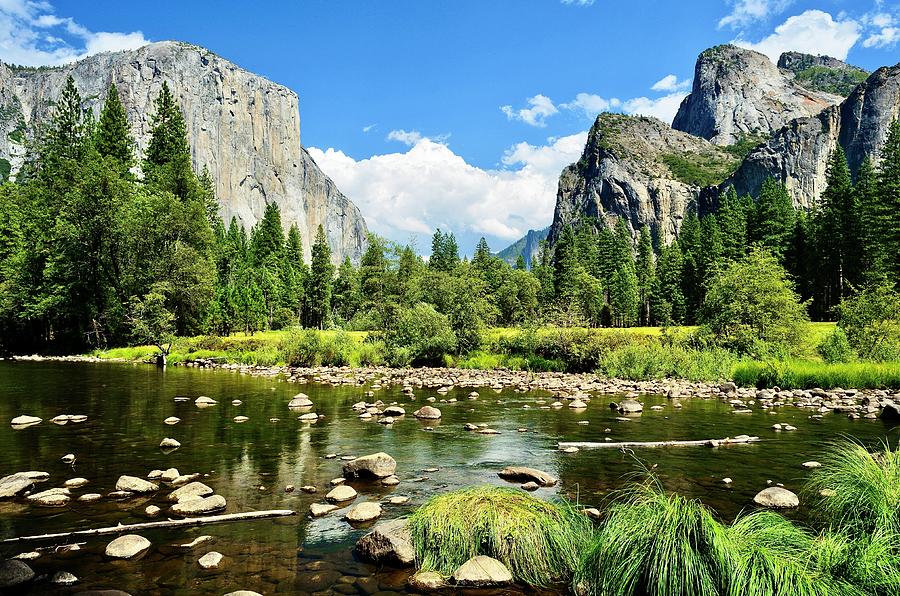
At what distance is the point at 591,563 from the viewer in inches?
236

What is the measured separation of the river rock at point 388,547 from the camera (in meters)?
7.21

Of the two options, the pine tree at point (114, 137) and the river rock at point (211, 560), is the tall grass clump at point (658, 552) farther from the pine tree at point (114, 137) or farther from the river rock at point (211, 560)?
the pine tree at point (114, 137)

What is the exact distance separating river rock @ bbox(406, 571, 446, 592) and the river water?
0.17 metres

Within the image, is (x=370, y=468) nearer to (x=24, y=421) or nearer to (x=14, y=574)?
(x=14, y=574)

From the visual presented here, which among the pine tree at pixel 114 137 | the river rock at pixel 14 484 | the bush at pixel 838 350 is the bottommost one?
the river rock at pixel 14 484

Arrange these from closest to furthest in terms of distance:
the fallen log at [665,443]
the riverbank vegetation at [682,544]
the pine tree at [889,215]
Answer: the riverbank vegetation at [682,544]
the fallen log at [665,443]
the pine tree at [889,215]

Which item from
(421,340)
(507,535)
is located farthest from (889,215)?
(507,535)

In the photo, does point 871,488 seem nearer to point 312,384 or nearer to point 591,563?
point 591,563

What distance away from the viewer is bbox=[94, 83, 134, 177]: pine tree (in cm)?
6359

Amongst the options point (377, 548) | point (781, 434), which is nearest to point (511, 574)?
point (377, 548)

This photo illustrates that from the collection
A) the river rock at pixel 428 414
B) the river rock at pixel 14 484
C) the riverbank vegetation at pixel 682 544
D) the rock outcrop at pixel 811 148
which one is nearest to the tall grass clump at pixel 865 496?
the riverbank vegetation at pixel 682 544

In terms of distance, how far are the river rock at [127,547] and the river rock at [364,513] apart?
9.94ft

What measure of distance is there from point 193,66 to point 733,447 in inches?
8906

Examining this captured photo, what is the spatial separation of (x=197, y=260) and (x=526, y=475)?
2041 inches
